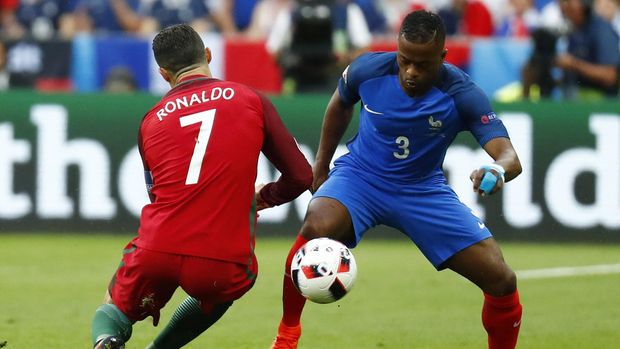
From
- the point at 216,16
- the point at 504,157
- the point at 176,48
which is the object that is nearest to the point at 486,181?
the point at 504,157

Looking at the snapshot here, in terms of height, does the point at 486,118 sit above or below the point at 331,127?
above

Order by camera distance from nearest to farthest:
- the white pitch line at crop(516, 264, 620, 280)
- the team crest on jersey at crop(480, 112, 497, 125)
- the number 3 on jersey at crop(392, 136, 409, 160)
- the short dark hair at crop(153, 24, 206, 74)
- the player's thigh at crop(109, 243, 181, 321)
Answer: the player's thigh at crop(109, 243, 181, 321)
the short dark hair at crop(153, 24, 206, 74)
the team crest on jersey at crop(480, 112, 497, 125)
the number 3 on jersey at crop(392, 136, 409, 160)
the white pitch line at crop(516, 264, 620, 280)

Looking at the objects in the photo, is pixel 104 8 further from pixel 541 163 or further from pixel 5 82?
pixel 541 163

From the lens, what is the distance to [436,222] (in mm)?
8094

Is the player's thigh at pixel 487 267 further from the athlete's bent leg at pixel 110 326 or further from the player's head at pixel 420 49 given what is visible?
the athlete's bent leg at pixel 110 326

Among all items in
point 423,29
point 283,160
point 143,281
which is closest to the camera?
point 143,281

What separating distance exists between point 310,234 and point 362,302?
138 inches

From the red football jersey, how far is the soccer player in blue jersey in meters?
1.15

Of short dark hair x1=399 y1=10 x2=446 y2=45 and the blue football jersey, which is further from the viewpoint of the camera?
the blue football jersey

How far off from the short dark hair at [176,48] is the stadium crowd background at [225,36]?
938cm

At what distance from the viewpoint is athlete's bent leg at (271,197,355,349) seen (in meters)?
7.98

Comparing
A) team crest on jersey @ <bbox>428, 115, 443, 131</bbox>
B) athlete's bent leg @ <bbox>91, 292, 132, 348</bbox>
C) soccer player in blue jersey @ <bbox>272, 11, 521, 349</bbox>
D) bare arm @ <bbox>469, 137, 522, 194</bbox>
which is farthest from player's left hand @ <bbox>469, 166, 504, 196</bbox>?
athlete's bent leg @ <bbox>91, 292, 132, 348</bbox>

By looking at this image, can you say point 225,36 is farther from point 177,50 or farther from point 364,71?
point 177,50

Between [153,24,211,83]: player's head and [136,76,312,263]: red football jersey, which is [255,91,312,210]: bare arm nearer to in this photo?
[136,76,312,263]: red football jersey
